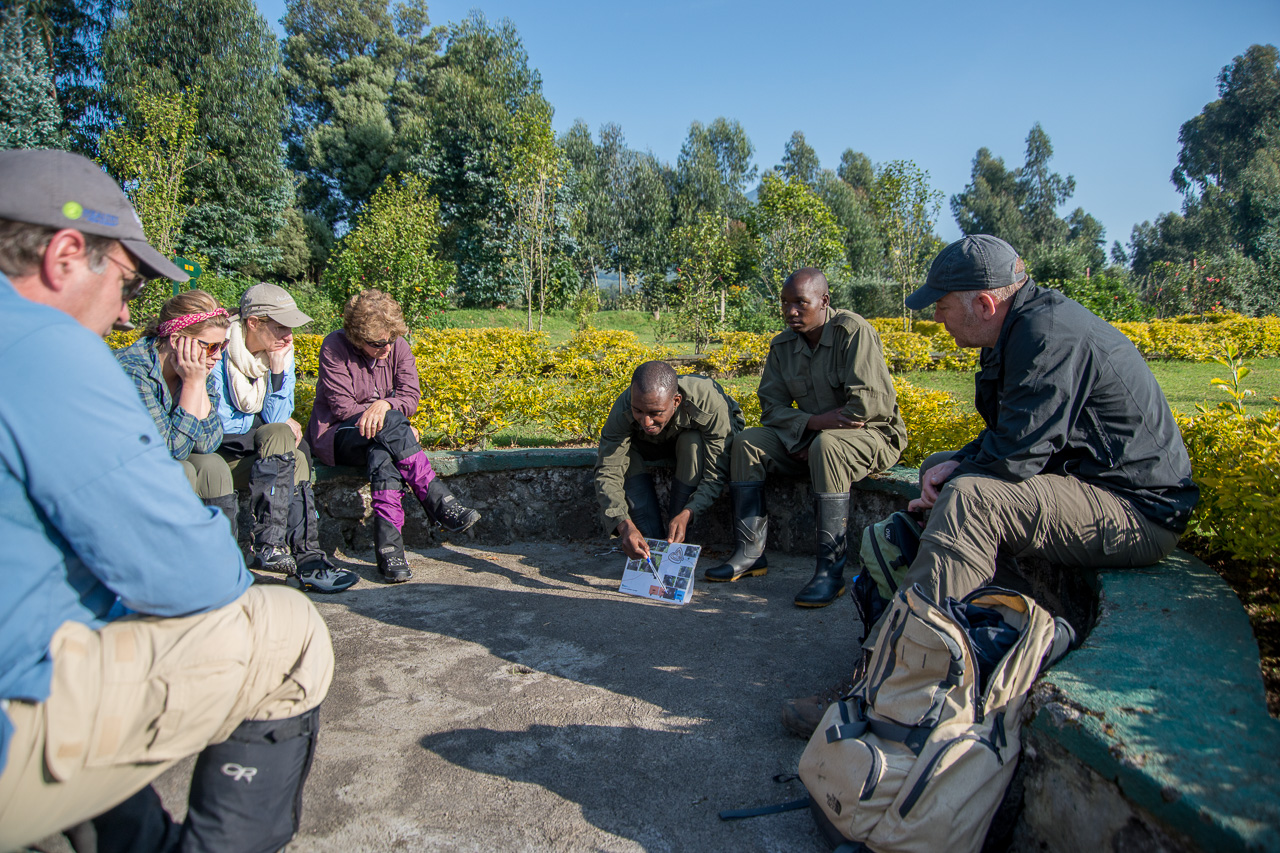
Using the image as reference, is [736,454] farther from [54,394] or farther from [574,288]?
[574,288]

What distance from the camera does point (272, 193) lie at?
90.5 feet

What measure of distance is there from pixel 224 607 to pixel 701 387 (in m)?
3.16

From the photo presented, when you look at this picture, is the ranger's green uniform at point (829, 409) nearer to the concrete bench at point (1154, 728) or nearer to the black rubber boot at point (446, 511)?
the concrete bench at point (1154, 728)

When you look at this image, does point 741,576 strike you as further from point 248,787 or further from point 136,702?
point 136,702

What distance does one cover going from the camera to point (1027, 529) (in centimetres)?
247

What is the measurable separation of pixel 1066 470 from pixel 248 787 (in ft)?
8.80

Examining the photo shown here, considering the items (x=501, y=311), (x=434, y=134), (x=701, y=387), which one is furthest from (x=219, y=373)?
(x=434, y=134)

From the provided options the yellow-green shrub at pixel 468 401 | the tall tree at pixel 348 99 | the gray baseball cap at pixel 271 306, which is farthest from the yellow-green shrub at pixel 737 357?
the tall tree at pixel 348 99

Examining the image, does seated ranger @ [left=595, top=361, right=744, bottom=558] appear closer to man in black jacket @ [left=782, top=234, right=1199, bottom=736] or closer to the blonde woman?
the blonde woman

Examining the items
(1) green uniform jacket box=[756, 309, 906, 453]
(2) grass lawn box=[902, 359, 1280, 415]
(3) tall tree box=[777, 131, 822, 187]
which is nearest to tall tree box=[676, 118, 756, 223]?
(3) tall tree box=[777, 131, 822, 187]

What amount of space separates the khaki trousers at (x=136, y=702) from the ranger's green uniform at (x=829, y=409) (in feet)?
9.51

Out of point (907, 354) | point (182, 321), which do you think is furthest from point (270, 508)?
point (907, 354)

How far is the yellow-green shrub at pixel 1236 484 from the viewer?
244 centimetres

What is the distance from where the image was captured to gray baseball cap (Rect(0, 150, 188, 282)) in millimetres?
1485
